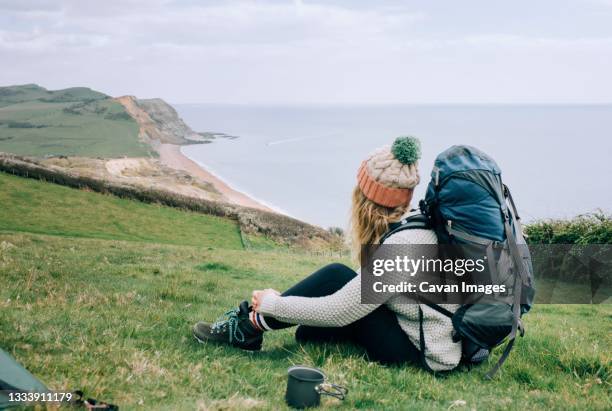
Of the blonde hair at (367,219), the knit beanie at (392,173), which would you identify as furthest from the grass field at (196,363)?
the knit beanie at (392,173)

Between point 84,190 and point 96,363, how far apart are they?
88.3 feet

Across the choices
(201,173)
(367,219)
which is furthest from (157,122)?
(367,219)

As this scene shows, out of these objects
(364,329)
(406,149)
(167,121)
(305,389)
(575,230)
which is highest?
(167,121)

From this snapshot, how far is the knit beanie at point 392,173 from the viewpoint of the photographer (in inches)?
159

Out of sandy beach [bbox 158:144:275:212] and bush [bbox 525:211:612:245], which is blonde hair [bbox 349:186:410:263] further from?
sandy beach [bbox 158:144:275:212]

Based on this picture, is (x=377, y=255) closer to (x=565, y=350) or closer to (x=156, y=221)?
(x=565, y=350)

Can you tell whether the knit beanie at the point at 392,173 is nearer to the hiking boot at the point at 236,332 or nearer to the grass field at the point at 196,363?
the grass field at the point at 196,363

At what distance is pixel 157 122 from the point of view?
447 feet

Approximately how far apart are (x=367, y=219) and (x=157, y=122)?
139 metres

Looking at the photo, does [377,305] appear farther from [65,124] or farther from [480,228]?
[65,124]

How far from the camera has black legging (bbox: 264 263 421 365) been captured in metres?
4.20

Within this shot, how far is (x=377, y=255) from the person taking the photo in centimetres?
386

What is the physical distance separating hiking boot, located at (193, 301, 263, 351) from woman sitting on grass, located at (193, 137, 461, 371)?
0.08 m

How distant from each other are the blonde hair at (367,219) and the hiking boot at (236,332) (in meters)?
1.05
